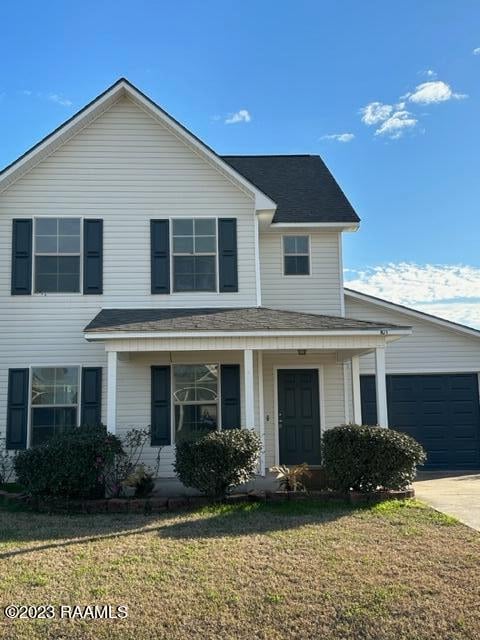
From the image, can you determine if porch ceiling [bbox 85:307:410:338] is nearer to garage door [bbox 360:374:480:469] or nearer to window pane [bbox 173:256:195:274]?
window pane [bbox 173:256:195:274]

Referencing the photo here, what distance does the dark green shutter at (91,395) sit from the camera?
12.1 metres

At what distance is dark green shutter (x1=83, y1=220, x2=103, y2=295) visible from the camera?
492 inches

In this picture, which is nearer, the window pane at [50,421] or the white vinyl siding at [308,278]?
the window pane at [50,421]

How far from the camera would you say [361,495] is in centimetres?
927

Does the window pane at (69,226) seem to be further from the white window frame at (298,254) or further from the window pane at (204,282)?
the white window frame at (298,254)

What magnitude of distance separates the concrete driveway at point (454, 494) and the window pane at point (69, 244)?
8171 millimetres

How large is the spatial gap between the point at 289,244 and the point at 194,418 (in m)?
4.68

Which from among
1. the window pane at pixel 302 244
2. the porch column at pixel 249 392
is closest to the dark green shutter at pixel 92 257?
the porch column at pixel 249 392

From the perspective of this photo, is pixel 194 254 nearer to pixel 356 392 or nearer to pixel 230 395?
pixel 230 395

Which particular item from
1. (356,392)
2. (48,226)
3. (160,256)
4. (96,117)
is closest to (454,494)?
(356,392)

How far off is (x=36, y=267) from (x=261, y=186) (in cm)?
602

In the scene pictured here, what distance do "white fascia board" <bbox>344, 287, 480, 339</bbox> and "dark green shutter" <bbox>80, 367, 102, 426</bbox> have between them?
238 inches

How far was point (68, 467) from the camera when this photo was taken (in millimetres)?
9266

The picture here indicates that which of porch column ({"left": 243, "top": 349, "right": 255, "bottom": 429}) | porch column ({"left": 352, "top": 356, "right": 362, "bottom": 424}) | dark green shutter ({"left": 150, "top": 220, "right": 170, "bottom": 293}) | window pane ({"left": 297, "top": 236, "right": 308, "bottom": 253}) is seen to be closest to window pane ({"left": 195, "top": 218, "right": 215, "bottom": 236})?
dark green shutter ({"left": 150, "top": 220, "right": 170, "bottom": 293})
